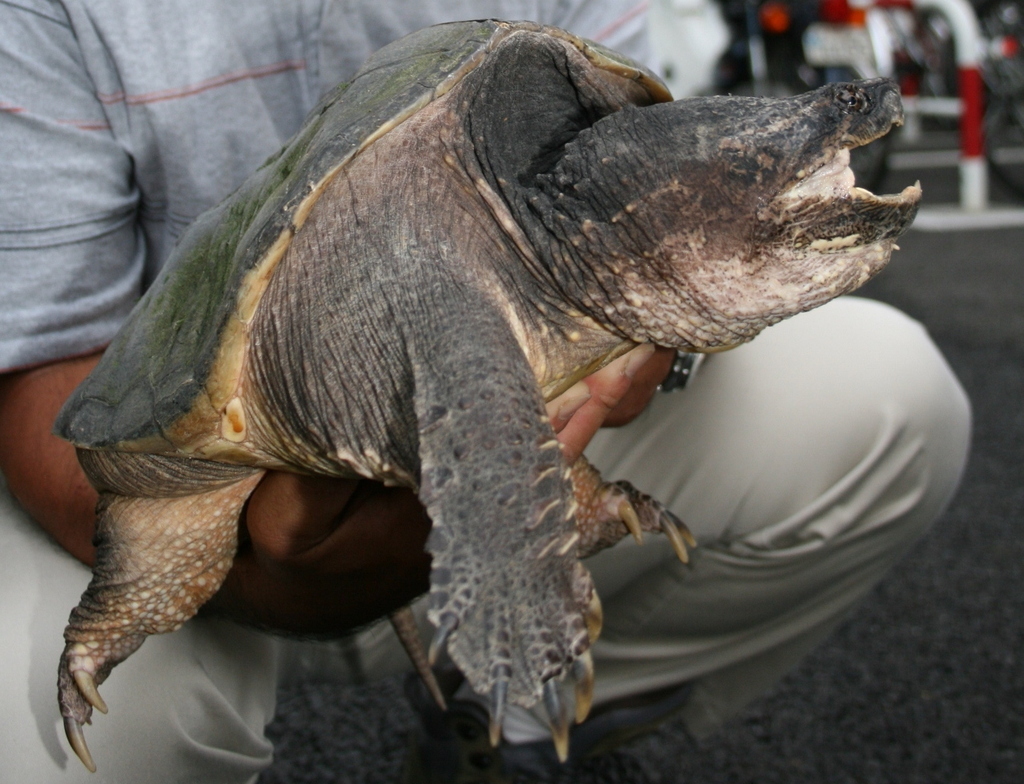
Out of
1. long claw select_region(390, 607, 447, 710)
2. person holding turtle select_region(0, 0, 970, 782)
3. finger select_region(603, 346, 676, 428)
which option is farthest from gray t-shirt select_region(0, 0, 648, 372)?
finger select_region(603, 346, 676, 428)

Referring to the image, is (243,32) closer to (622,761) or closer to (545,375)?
(545,375)

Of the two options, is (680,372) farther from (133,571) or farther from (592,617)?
(133,571)

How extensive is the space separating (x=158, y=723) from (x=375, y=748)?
598 mm

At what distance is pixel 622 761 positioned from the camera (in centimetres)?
168

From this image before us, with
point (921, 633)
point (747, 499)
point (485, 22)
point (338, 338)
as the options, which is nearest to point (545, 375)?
point (338, 338)

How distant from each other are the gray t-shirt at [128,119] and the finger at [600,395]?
2.29 ft

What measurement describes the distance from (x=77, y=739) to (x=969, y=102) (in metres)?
5.31

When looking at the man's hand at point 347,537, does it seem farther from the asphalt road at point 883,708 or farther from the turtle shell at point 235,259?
the asphalt road at point 883,708

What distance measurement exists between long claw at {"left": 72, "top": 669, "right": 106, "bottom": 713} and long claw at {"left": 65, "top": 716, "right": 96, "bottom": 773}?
0.03 m

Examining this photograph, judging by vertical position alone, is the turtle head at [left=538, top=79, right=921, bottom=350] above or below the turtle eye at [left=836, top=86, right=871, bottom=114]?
below

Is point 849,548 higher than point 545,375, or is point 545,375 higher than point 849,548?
point 545,375

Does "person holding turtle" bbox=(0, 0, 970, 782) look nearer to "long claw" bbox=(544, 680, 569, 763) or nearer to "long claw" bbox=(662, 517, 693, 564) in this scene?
"long claw" bbox=(662, 517, 693, 564)

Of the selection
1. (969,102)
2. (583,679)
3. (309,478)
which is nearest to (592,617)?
(583,679)

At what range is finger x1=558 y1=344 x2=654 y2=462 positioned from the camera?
105 cm
